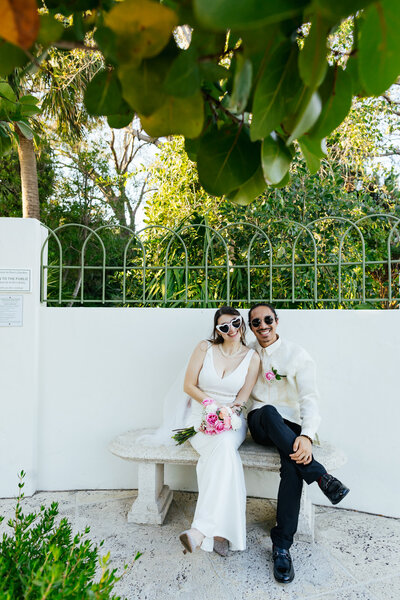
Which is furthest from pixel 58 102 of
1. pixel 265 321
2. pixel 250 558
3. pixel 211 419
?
pixel 250 558

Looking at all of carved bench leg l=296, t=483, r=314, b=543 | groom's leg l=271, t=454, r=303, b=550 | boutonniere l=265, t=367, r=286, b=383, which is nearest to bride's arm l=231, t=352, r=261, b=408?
boutonniere l=265, t=367, r=286, b=383

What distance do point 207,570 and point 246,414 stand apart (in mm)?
1035

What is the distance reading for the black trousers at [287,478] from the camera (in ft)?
8.02

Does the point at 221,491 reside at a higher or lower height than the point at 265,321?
lower

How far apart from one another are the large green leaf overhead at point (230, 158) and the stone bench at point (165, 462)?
2350 millimetres

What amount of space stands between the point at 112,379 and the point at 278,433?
143 centimetres

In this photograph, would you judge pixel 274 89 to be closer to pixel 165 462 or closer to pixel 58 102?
pixel 165 462

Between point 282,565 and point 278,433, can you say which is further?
point 278,433

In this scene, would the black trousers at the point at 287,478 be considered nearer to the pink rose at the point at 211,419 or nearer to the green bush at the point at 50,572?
the pink rose at the point at 211,419

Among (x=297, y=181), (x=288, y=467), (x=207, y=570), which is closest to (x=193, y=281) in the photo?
(x=297, y=181)

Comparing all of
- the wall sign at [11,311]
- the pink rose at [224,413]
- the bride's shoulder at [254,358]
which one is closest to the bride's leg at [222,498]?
the pink rose at [224,413]

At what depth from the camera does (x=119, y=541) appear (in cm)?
264

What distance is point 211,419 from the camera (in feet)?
8.76

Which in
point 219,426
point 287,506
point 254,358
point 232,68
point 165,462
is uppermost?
point 232,68
